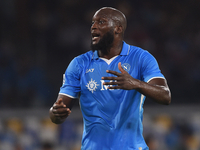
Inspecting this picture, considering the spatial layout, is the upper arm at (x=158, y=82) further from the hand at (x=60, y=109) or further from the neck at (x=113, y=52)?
the hand at (x=60, y=109)

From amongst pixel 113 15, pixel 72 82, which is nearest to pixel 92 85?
pixel 72 82

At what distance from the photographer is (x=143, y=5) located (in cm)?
→ 1092

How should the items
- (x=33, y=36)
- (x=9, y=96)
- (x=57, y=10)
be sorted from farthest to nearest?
(x=57, y=10)
(x=33, y=36)
(x=9, y=96)

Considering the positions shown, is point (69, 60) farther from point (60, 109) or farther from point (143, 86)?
point (143, 86)

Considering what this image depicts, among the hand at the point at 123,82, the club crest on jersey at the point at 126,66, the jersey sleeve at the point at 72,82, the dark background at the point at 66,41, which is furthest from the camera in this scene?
the dark background at the point at 66,41

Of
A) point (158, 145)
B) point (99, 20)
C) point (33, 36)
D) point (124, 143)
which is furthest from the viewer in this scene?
point (33, 36)

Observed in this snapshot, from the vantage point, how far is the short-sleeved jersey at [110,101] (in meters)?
3.43

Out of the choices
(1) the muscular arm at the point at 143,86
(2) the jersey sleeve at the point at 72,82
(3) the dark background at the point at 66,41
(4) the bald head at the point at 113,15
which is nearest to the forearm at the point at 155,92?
(1) the muscular arm at the point at 143,86

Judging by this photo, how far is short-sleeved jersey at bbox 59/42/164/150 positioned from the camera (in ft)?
11.2

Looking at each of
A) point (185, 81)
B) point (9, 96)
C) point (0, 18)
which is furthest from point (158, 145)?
point (0, 18)

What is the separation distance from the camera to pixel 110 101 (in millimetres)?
3504

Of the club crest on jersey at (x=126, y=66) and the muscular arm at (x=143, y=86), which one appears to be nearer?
the muscular arm at (x=143, y=86)

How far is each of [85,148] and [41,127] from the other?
15.6 feet

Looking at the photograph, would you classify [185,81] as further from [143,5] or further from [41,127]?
[41,127]
